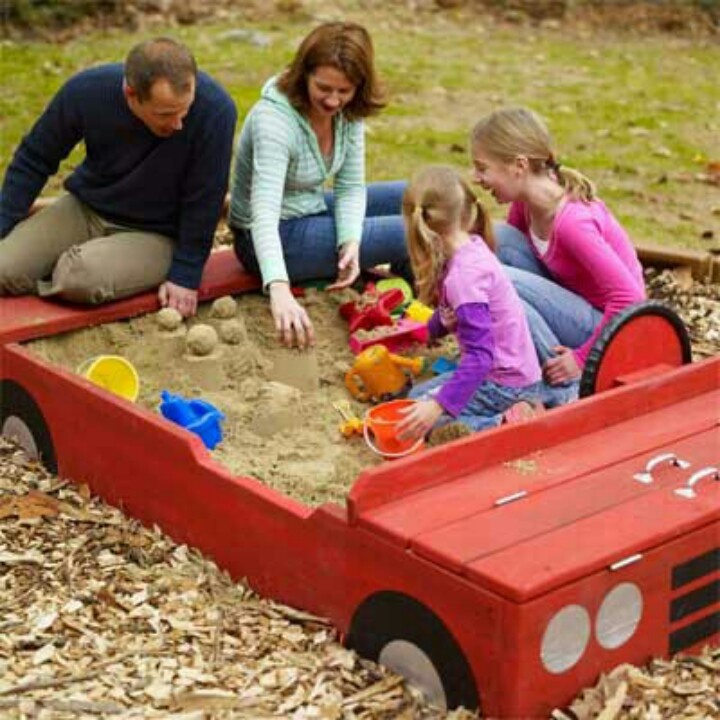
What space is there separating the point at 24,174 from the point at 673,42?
6112 millimetres

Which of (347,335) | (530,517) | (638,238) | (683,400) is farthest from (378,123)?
(530,517)

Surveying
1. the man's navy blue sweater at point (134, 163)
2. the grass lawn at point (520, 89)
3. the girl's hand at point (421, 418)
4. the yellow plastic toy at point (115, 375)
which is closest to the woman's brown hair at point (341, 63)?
the man's navy blue sweater at point (134, 163)

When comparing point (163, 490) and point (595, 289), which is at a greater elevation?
point (595, 289)

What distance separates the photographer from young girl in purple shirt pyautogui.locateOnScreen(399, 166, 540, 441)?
11.3 ft

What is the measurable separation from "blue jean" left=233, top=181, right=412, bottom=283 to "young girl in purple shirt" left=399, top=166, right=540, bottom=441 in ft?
2.40

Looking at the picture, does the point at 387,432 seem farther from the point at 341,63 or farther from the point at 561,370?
the point at 341,63

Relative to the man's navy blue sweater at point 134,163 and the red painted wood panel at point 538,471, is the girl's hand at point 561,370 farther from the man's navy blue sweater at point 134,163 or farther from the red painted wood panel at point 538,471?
the man's navy blue sweater at point 134,163

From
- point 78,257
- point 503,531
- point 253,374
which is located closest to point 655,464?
point 503,531

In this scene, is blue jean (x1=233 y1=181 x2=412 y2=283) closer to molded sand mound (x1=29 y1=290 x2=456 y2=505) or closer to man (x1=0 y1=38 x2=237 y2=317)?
molded sand mound (x1=29 y1=290 x2=456 y2=505)

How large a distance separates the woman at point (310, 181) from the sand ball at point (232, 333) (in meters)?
0.15

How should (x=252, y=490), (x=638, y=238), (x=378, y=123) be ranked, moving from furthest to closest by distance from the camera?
(x=378, y=123), (x=638, y=238), (x=252, y=490)

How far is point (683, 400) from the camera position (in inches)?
134

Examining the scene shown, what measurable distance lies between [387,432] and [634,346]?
23.2 inches

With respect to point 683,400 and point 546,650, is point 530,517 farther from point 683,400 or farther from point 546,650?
point 683,400
